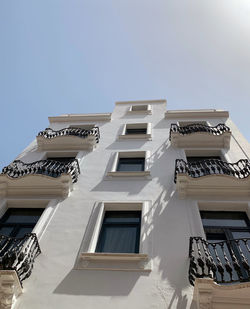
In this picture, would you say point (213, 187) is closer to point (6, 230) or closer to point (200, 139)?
point (200, 139)

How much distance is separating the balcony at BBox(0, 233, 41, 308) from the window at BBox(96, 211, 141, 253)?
1799mm

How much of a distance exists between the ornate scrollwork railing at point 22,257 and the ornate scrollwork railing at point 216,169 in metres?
5.36

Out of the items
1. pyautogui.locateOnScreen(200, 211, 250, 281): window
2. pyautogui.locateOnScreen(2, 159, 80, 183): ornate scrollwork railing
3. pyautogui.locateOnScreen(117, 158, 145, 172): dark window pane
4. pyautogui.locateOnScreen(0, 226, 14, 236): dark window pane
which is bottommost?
pyautogui.locateOnScreen(200, 211, 250, 281): window

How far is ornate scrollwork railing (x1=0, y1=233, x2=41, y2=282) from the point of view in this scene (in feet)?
20.8

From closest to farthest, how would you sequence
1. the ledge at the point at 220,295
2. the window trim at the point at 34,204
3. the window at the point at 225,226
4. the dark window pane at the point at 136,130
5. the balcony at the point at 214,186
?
1. the ledge at the point at 220,295
2. the window at the point at 225,226
3. the window trim at the point at 34,204
4. the balcony at the point at 214,186
5. the dark window pane at the point at 136,130

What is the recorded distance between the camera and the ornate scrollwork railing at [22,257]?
250 inches

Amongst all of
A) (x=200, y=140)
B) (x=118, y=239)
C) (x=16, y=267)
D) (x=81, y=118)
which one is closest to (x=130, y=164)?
(x=200, y=140)

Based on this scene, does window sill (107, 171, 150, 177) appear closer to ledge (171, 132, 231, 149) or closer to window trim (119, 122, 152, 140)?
ledge (171, 132, 231, 149)

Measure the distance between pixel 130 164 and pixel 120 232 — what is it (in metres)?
4.62

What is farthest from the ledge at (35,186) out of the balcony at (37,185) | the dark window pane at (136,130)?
the dark window pane at (136,130)

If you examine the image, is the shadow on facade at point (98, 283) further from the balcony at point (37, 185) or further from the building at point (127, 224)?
the balcony at point (37, 185)

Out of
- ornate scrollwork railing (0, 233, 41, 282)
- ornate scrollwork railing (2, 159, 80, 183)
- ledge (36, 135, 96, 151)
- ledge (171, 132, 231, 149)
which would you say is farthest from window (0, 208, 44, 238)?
ledge (171, 132, 231, 149)

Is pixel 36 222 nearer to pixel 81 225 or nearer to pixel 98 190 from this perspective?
pixel 81 225

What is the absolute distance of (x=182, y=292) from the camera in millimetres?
6094
